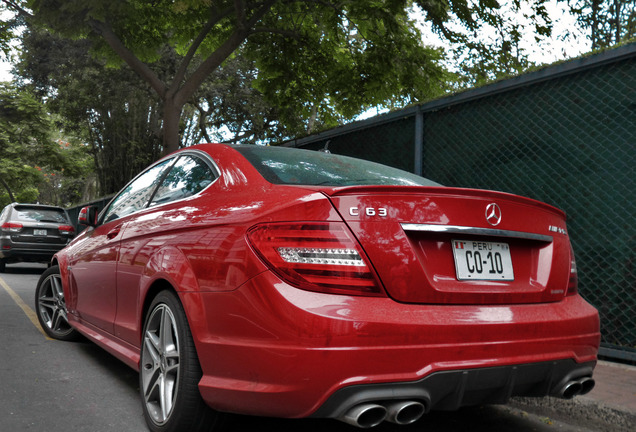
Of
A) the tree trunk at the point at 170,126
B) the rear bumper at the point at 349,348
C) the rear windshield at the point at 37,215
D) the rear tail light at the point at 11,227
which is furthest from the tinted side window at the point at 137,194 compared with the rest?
the rear windshield at the point at 37,215

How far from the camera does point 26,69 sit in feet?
70.0

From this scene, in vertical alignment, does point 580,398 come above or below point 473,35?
below

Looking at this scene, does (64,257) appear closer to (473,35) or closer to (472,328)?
(472,328)

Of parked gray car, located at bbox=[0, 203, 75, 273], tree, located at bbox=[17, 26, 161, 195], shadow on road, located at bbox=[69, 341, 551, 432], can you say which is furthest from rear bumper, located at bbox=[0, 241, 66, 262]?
shadow on road, located at bbox=[69, 341, 551, 432]

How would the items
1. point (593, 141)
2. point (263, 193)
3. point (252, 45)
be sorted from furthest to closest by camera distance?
1. point (252, 45)
2. point (593, 141)
3. point (263, 193)

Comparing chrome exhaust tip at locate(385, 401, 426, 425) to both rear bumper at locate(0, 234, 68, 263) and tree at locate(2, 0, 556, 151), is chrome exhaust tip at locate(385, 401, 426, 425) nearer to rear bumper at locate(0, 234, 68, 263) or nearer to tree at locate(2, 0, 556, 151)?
tree at locate(2, 0, 556, 151)

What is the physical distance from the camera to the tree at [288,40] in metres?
10.3

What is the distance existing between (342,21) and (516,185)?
7.58m

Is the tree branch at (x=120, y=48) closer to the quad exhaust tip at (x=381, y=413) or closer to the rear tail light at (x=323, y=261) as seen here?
the rear tail light at (x=323, y=261)

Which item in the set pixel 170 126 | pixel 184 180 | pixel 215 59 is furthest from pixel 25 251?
pixel 184 180

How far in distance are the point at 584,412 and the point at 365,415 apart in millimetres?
1851

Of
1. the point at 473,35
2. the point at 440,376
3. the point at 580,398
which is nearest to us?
the point at 440,376

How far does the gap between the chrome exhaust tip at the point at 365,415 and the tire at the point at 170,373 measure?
806 mm

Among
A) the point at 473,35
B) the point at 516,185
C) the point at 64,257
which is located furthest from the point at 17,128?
the point at 516,185
